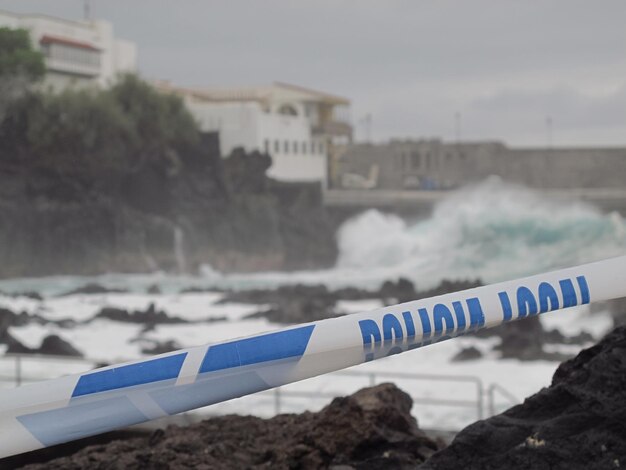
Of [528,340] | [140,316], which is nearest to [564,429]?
[528,340]

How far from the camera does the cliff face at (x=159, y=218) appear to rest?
48.6 feet

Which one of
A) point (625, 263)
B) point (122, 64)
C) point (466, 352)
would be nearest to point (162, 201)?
point (122, 64)

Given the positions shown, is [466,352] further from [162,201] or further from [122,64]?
[122,64]

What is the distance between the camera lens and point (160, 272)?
48.5 ft

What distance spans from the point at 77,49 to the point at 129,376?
14.0 m

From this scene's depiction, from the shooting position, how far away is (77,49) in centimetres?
1467

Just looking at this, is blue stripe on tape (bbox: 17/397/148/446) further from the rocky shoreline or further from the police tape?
the rocky shoreline

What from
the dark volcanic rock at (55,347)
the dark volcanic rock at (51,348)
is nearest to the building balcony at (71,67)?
the dark volcanic rock at (51,348)

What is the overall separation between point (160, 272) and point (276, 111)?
2.88m

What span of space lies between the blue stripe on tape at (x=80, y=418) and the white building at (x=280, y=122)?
13017 millimetres

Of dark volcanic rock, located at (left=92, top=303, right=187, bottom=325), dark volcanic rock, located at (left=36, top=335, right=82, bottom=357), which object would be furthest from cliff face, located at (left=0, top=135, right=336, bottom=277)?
dark volcanic rock, located at (left=36, top=335, right=82, bottom=357)

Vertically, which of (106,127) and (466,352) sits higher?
(106,127)

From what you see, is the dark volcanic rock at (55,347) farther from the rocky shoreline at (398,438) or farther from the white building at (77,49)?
the rocky shoreline at (398,438)

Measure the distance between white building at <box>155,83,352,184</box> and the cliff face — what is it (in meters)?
0.23
